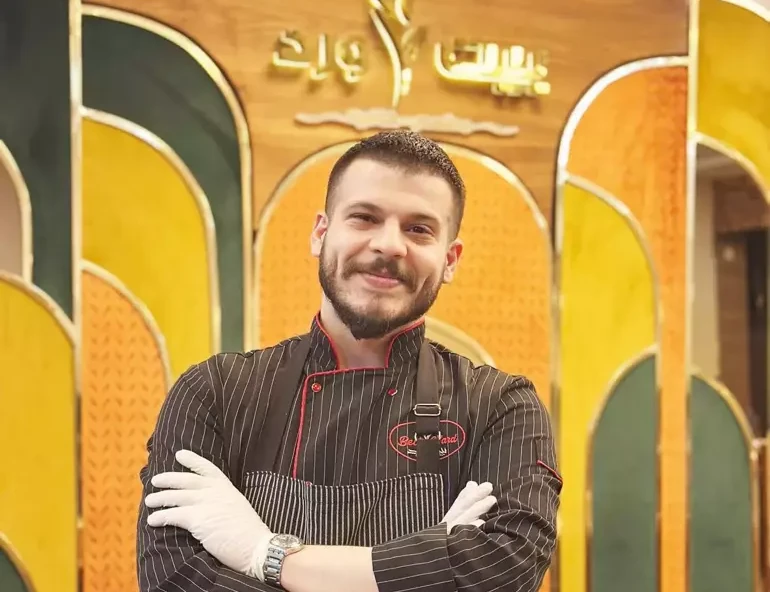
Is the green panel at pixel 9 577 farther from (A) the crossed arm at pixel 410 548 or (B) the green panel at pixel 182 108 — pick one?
(A) the crossed arm at pixel 410 548

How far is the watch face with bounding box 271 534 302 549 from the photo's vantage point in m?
1.33

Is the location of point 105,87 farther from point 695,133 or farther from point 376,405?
point 695,133

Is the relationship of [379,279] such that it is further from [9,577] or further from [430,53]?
[9,577]

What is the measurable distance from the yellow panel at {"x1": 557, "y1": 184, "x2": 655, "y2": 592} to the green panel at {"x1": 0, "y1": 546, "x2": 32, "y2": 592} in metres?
1.63

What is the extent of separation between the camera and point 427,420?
1.45 metres

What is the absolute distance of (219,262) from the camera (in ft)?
7.41

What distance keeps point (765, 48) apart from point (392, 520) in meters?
2.17

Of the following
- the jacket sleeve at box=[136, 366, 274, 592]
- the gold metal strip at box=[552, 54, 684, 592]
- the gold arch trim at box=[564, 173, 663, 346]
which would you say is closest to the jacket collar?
the jacket sleeve at box=[136, 366, 274, 592]

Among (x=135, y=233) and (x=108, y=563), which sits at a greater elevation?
(x=135, y=233)

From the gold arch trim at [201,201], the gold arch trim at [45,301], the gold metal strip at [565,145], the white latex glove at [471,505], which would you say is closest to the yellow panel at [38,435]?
the gold arch trim at [45,301]

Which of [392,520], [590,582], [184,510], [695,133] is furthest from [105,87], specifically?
[590,582]

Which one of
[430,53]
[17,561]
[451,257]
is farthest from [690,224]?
[17,561]

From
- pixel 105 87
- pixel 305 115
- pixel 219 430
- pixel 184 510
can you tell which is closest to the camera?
pixel 184 510

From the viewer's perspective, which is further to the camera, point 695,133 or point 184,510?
point 695,133
